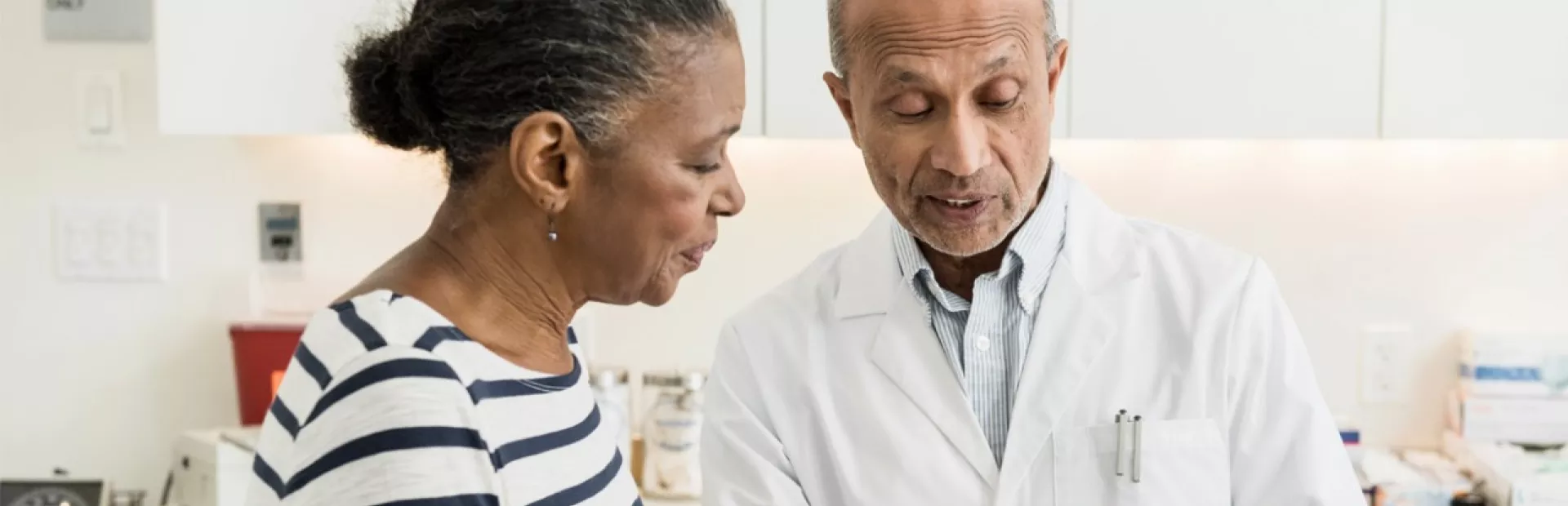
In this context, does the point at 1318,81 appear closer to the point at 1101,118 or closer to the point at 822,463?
the point at 1101,118

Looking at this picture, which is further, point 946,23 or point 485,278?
point 946,23

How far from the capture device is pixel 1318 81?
1834mm

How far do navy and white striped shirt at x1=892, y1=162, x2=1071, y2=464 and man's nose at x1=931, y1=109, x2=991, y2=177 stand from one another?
17 cm

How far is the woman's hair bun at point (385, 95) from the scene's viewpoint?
0.81 m

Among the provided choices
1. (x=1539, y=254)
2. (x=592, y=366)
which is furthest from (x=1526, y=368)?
(x=592, y=366)

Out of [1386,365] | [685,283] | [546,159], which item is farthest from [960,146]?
[1386,365]

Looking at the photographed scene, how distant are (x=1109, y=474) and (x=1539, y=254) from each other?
1321 mm

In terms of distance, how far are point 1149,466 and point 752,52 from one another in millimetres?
913

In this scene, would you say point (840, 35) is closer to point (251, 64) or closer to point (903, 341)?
point (903, 341)

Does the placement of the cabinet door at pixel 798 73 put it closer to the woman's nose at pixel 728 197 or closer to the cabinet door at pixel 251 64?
the cabinet door at pixel 251 64

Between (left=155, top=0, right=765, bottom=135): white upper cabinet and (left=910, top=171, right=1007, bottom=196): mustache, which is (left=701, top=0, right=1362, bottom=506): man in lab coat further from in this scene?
(left=155, top=0, right=765, bottom=135): white upper cabinet

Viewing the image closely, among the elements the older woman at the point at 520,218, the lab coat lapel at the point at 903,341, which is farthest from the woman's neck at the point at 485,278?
the lab coat lapel at the point at 903,341

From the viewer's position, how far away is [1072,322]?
130 cm

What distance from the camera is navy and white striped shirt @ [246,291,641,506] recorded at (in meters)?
0.67
